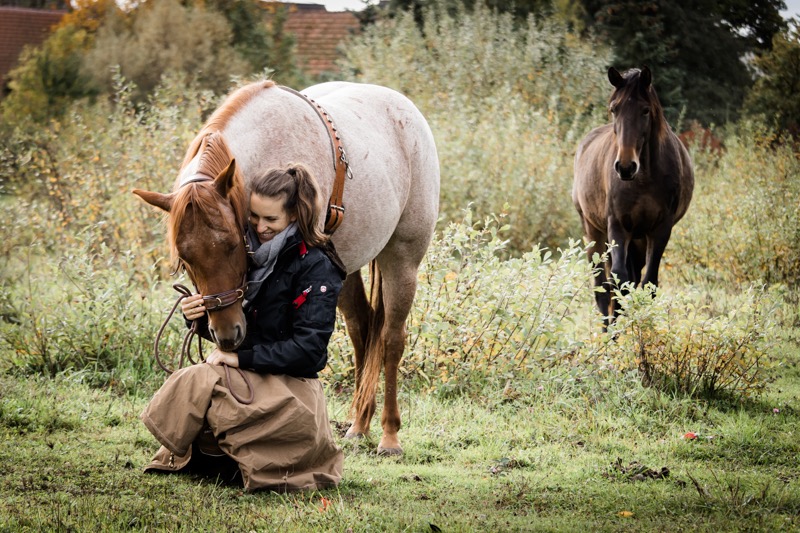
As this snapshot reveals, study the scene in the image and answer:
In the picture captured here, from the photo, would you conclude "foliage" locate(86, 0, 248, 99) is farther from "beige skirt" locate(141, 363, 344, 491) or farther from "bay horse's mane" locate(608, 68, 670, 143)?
"beige skirt" locate(141, 363, 344, 491)

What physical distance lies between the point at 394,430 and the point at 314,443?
1114mm

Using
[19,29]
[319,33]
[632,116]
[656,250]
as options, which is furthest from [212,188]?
[19,29]

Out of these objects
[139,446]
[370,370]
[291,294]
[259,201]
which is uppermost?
[259,201]

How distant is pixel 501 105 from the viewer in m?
13.4

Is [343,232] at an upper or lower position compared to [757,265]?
upper

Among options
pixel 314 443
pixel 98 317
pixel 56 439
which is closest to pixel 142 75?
pixel 98 317

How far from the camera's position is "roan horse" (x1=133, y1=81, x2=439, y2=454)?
3096 millimetres

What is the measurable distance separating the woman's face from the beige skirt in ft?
1.98

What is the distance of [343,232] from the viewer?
3.98 m

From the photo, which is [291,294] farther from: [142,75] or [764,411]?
[142,75]

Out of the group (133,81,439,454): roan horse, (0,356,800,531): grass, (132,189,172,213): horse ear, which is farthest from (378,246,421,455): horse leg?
(132,189,172,213): horse ear

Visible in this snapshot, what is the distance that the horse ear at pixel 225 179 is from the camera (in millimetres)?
3049

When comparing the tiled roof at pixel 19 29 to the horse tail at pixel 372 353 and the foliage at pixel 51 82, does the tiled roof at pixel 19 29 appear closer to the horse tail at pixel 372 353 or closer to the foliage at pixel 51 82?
the foliage at pixel 51 82

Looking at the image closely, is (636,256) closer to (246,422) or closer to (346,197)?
(346,197)
